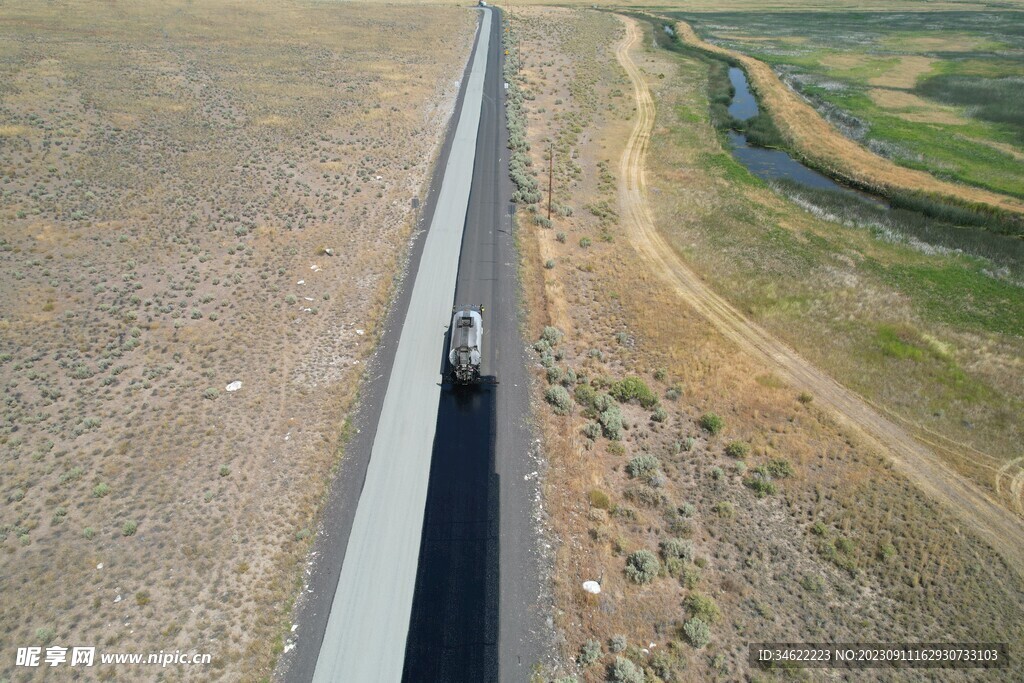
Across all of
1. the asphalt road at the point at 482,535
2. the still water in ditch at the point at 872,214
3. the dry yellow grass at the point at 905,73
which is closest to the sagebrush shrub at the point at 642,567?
the asphalt road at the point at 482,535

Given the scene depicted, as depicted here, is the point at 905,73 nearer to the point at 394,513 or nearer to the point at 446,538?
the point at 446,538

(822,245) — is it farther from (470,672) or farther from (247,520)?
(247,520)

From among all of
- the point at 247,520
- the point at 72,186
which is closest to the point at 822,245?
the point at 247,520

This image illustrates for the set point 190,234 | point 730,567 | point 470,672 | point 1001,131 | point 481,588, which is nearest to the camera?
point 470,672

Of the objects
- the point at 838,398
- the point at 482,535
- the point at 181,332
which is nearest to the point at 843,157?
the point at 838,398

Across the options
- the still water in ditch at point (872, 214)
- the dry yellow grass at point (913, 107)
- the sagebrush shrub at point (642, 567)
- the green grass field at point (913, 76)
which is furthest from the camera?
the dry yellow grass at point (913, 107)

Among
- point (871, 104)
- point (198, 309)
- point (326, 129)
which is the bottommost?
point (198, 309)

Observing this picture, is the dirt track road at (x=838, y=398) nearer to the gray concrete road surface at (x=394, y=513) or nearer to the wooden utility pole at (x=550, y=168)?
the wooden utility pole at (x=550, y=168)
